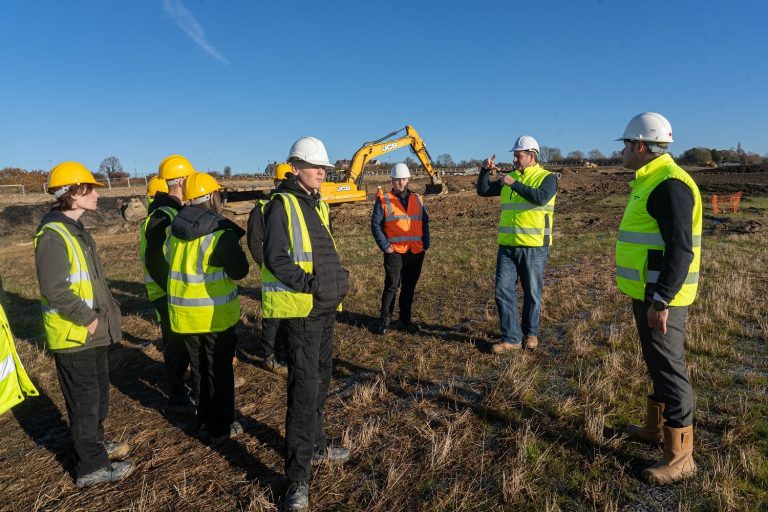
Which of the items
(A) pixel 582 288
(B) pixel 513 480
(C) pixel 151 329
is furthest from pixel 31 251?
(B) pixel 513 480

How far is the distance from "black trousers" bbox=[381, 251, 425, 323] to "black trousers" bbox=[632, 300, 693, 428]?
11.7 ft

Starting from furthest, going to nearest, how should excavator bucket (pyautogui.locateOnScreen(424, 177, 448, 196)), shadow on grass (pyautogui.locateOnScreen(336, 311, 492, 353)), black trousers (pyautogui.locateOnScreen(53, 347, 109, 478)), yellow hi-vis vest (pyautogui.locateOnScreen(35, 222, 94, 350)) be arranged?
1. excavator bucket (pyautogui.locateOnScreen(424, 177, 448, 196))
2. shadow on grass (pyautogui.locateOnScreen(336, 311, 492, 353))
3. black trousers (pyautogui.locateOnScreen(53, 347, 109, 478))
4. yellow hi-vis vest (pyautogui.locateOnScreen(35, 222, 94, 350))

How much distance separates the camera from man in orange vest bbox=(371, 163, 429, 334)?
6.22m

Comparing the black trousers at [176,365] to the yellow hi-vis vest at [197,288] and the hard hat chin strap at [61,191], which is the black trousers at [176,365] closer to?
the yellow hi-vis vest at [197,288]

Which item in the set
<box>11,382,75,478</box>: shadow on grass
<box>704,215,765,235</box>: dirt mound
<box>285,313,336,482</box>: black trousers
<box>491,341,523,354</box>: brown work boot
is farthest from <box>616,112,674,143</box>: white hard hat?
<box>704,215,765,235</box>: dirt mound

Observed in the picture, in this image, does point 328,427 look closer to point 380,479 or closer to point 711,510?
point 380,479

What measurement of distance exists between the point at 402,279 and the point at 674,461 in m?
3.98

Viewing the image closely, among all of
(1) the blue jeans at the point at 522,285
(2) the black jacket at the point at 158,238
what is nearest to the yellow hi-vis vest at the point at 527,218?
(1) the blue jeans at the point at 522,285

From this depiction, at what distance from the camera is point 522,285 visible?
5.41 m

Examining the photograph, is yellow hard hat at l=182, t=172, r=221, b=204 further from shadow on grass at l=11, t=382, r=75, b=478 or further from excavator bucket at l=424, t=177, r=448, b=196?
excavator bucket at l=424, t=177, r=448, b=196

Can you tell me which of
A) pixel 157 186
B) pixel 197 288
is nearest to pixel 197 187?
pixel 197 288

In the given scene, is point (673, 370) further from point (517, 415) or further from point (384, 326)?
point (384, 326)

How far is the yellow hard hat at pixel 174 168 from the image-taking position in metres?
4.43

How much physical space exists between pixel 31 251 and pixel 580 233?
19209mm
